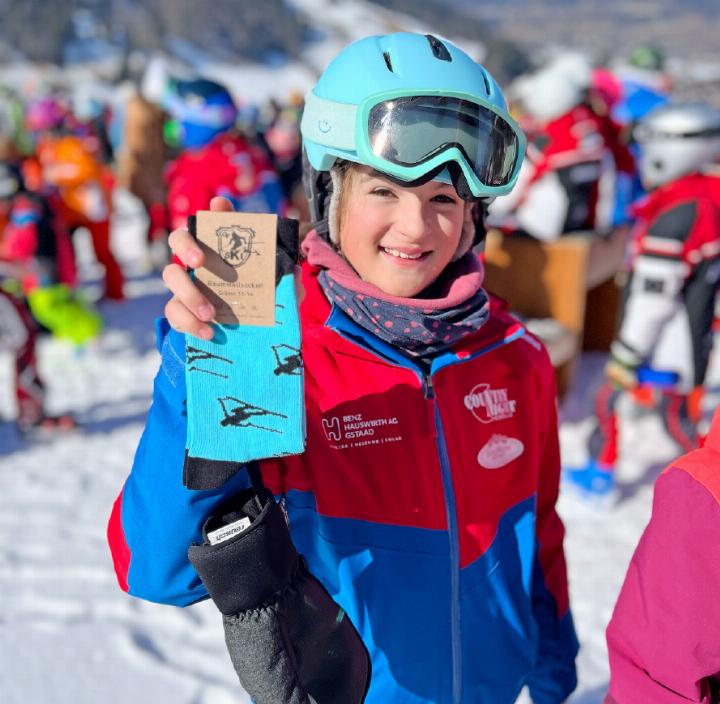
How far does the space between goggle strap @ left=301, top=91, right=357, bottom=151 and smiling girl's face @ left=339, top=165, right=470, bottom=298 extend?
0.06 meters

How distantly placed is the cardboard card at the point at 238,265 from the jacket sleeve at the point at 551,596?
33.7 inches

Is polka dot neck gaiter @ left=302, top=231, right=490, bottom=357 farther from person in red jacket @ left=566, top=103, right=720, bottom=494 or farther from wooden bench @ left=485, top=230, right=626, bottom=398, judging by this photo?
wooden bench @ left=485, top=230, right=626, bottom=398

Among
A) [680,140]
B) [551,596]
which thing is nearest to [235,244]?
[551,596]

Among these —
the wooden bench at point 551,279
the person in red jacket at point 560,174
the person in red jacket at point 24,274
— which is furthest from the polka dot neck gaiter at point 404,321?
the person in red jacket at point 24,274

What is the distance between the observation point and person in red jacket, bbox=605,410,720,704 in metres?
1.09

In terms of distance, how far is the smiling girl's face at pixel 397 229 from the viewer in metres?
1.40

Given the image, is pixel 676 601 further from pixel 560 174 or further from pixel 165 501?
pixel 560 174

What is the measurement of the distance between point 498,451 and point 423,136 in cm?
65

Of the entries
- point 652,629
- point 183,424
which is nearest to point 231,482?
point 183,424

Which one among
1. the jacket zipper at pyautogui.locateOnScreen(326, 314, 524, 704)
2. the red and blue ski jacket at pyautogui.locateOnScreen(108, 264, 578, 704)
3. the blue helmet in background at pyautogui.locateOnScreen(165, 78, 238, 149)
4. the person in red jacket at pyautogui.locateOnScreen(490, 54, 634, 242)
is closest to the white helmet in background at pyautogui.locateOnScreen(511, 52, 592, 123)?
the person in red jacket at pyautogui.locateOnScreen(490, 54, 634, 242)

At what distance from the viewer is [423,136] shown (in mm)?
1390

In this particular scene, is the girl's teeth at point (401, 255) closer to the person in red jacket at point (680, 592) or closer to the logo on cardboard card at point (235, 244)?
the logo on cardboard card at point (235, 244)

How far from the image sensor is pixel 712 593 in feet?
3.58

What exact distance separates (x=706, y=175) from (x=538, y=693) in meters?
2.84
